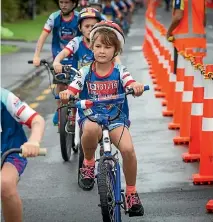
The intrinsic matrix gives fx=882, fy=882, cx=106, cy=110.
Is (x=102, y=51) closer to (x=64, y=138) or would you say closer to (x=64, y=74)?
(x=64, y=74)

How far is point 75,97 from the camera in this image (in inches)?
279

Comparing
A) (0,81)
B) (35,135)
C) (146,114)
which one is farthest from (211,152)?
(0,81)

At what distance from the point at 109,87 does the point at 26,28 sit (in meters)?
34.2

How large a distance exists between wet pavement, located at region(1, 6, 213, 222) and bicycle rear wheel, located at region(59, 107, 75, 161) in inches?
4.3

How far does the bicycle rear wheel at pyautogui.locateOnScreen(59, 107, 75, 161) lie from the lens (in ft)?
32.2

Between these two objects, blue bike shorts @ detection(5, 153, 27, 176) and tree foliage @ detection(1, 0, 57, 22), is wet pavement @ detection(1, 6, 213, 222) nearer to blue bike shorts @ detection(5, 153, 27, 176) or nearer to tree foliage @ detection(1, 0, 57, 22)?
blue bike shorts @ detection(5, 153, 27, 176)

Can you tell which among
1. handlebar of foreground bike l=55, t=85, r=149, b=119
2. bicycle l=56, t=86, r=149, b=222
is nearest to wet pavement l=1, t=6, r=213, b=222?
bicycle l=56, t=86, r=149, b=222

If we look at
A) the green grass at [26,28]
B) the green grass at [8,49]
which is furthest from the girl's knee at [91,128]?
the green grass at [26,28]

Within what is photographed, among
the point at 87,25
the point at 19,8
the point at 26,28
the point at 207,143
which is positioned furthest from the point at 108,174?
the point at 19,8

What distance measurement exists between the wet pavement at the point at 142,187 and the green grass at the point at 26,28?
73.3ft

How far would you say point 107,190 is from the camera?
655 cm

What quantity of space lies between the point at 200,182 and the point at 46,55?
17550mm

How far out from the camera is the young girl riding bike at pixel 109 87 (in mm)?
7168

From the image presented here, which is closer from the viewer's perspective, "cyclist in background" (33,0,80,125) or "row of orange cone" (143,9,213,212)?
"row of orange cone" (143,9,213,212)
